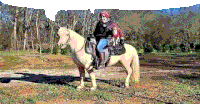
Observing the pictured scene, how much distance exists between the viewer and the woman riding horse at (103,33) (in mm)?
6141

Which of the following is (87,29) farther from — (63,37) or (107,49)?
(63,37)

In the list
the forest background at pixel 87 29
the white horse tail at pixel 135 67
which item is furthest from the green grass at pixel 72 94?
the forest background at pixel 87 29

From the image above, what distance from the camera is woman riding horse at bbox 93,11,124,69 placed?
6.14m

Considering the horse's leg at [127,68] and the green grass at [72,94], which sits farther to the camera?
the horse's leg at [127,68]

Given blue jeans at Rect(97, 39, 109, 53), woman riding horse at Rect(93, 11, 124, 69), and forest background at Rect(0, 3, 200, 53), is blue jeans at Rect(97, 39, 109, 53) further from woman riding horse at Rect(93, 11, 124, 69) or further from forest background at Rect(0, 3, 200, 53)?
forest background at Rect(0, 3, 200, 53)

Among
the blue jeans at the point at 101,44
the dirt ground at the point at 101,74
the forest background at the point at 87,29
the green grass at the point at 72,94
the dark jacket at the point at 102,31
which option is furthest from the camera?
the forest background at the point at 87,29

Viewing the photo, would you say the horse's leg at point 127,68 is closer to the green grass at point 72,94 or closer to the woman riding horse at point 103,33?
the green grass at point 72,94

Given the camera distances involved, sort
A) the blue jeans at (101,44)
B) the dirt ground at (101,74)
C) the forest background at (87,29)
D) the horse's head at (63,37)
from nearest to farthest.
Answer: the horse's head at (63,37), the blue jeans at (101,44), the dirt ground at (101,74), the forest background at (87,29)

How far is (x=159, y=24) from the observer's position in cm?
5516

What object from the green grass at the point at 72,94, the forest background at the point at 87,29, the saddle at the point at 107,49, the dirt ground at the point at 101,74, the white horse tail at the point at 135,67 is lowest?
the dirt ground at the point at 101,74

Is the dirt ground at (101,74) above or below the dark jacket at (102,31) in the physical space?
below

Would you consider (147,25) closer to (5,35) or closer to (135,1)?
(5,35)

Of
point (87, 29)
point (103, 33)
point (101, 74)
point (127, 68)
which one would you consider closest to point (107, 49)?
point (103, 33)

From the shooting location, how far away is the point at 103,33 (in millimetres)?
6305
